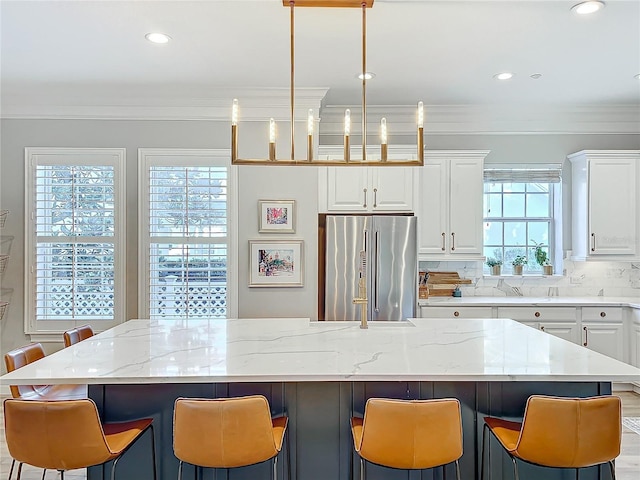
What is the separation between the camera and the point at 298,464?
2344 millimetres

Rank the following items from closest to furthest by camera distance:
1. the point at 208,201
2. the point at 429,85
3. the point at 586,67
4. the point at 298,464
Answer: the point at 298,464 < the point at 586,67 < the point at 429,85 < the point at 208,201

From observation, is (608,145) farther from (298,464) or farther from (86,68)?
(86,68)

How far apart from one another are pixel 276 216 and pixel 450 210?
1.65 metres

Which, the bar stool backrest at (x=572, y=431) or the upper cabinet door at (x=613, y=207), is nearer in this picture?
the bar stool backrest at (x=572, y=431)

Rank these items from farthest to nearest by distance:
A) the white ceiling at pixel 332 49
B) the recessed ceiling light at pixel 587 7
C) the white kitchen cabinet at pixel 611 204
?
1. the white kitchen cabinet at pixel 611 204
2. the white ceiling at pixel 332 49
3. the recessed ceiling light at pixel 587 7

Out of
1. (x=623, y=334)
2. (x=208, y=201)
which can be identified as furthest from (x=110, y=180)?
(x=623, y=334)

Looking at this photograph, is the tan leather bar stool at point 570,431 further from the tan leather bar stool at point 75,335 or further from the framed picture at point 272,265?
the framed picture at point 272,265

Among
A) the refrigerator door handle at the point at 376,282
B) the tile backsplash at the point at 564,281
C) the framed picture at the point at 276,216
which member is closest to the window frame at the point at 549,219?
the tile backsplash at the point at 564,281

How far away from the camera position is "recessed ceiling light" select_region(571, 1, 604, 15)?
271cm

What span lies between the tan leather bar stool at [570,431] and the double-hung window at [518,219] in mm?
3395

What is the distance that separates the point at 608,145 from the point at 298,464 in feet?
14.9

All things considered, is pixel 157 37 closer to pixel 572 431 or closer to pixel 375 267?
pixel 375 267

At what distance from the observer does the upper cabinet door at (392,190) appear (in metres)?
4.59

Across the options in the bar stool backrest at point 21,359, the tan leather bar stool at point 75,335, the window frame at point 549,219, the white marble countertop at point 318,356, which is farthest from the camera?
the window frame at point 549,219
